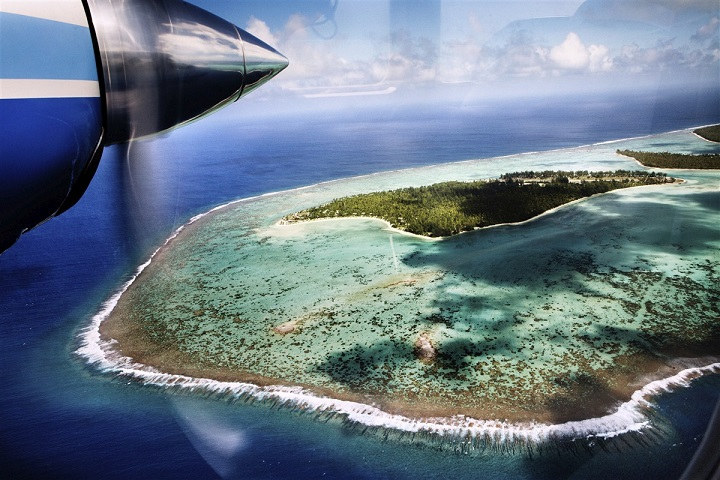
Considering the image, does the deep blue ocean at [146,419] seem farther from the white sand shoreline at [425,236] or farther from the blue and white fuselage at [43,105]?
the white sand shoreline at [425,236]

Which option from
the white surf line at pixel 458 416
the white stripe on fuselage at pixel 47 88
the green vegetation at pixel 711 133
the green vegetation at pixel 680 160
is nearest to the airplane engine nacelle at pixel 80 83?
the white stripe on fuselage at pixel 47 88

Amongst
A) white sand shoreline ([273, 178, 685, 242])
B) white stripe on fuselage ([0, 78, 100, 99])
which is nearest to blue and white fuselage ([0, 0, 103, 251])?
white stripe on fuselage ([0, 78, 100, 99])

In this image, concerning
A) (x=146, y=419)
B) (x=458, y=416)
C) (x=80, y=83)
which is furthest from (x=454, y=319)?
(x=80, y=83)

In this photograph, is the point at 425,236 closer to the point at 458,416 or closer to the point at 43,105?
the point at 458,416

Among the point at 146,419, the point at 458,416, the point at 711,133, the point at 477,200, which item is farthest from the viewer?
the point at 711,133

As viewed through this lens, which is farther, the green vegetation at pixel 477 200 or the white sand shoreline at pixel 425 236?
the green vegetation at pixel 477 200

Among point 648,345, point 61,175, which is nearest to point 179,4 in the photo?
point 61,175
